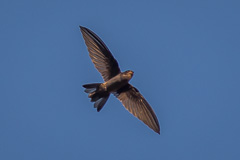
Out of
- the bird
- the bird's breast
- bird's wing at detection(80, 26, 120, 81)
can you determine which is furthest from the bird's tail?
bird's wing at detection(80, 26, 120, 81)

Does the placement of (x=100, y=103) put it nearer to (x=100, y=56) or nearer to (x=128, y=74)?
(x=128, y=74)

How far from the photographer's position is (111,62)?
19.5 ft

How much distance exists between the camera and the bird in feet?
18.4

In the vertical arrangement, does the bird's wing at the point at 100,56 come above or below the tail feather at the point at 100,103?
above

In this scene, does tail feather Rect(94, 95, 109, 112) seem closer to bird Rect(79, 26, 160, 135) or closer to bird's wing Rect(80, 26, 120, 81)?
bird Rect(79, 26, 160, 135)

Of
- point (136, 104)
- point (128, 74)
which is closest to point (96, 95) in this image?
point (128, 74)

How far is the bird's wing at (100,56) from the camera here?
5914 mm

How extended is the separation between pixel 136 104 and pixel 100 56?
1003mm

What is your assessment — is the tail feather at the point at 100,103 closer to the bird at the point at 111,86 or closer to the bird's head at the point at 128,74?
the bird at the point at 111,86

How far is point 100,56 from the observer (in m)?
6.00

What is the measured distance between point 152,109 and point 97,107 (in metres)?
1.03

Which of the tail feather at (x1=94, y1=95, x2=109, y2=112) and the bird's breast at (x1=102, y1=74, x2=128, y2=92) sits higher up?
the bird's breast at (x1=102, y1=74, x2=128, y2=92)

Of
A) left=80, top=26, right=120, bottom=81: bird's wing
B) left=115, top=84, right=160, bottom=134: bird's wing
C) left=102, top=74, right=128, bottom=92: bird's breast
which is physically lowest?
left=115, top=84, right=160, bottom=134: bird's wing

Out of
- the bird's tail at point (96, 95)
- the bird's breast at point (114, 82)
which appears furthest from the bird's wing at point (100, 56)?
the bird's tail at point (96, 95)
